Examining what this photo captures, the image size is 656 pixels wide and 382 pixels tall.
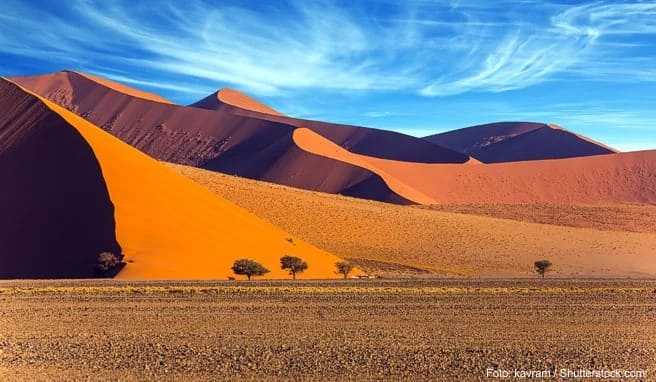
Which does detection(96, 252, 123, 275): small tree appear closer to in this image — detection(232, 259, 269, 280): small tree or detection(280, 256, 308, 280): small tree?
detection(232, 259, 269, 280): small tree

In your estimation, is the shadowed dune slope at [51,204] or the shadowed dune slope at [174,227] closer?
the shadowed dune slope at [174,227]

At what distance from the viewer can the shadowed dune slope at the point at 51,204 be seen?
35.3m

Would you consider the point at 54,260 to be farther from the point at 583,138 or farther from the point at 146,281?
the point at 583,138

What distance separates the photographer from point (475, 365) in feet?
40.6

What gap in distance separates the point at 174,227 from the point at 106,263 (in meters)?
5.16

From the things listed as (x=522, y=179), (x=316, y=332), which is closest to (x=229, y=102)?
(x=522, y=179)

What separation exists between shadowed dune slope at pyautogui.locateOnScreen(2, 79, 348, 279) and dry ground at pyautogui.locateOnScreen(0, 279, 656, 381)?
8.21 metres

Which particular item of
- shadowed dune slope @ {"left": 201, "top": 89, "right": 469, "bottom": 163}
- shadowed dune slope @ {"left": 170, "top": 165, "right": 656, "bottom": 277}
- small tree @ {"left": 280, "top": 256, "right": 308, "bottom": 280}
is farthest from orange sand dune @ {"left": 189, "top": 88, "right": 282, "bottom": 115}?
small tree @ {"left": 280, "top": 256, "right": 308, "bottom": 280}

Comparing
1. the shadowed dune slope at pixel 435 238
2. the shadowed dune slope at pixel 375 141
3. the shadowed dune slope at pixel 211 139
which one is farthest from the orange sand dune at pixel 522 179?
the shadowed dune slope at pixel 435 238

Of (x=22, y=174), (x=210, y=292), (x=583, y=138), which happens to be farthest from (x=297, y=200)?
(x=583, y=138)

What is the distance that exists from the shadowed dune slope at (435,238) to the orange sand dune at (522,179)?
3039 centimetres

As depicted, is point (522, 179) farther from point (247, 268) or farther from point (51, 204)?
point (51, 204)

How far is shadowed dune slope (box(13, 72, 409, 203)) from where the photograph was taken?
99125 mm

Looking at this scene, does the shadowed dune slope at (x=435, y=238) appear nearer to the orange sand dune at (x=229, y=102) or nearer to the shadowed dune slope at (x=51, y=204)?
the shadowed dune slope at (x=51, y=204)
